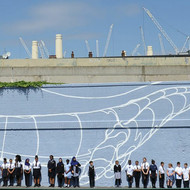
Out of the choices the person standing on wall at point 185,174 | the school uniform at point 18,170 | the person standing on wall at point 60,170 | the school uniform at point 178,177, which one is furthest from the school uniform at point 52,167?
the person standing on wall at point 185,174

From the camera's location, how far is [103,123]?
67.1ft

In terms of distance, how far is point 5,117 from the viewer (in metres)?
21.1

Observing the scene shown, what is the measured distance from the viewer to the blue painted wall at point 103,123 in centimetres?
2019

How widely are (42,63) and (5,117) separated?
39.6 ft

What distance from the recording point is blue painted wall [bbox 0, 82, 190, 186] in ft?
66.2

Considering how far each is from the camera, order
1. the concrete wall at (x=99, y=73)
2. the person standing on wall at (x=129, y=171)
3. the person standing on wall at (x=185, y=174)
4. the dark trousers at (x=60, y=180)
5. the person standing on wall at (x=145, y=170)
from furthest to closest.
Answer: the concrete wall at (x=99, y=73) → the dark trousers at (x=60, y=180) → the person standing on wall at (x=129, y=171) → the person standing on wall at (x=145, y=170) → the person standing on wall at (x=185, y=174)

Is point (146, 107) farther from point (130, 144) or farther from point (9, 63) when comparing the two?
point (9, 63)

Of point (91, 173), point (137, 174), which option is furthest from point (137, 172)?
point (91, 173)

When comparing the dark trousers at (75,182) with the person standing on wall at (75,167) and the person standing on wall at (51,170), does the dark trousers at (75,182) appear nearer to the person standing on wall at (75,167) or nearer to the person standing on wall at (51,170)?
the person standing on wall at (75,167)

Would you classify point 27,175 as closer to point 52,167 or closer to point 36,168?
point 36,168

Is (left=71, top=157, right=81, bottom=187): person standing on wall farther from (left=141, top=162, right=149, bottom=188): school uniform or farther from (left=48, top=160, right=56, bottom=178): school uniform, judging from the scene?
(left=141, top=162, right=149, bottom=188): school uniform

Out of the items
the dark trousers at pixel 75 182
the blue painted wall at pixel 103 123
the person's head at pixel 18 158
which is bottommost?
the dark trousers at pixel 75 182

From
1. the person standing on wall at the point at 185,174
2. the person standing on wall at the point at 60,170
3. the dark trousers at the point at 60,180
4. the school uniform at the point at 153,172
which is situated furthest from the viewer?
the dark trousers at the point at 60,180

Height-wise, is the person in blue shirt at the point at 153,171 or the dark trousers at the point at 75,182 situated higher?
the person in blue shirt at the point at 153,171
